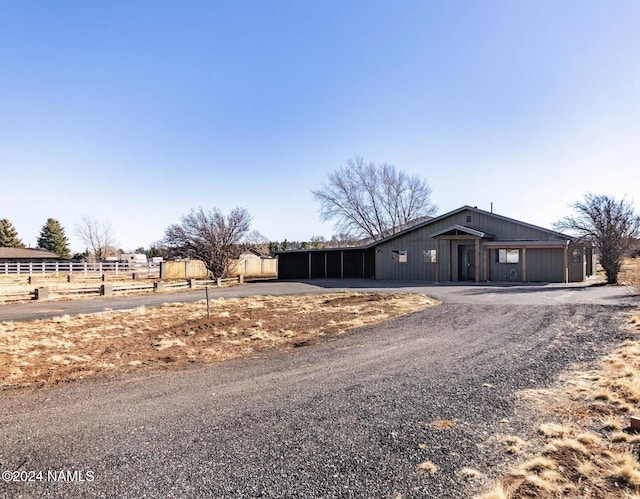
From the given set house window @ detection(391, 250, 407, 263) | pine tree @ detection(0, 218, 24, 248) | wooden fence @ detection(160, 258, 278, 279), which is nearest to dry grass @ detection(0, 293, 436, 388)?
house window @ detection(391, 250, 407, 263)

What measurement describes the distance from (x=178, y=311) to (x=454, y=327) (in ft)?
28.2

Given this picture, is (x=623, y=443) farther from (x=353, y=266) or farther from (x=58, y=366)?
(x=353, y=266)

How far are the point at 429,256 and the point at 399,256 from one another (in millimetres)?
2039

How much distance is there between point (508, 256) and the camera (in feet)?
68.1

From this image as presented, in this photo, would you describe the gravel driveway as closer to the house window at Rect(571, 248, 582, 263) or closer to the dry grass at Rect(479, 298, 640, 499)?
the dry grass at Rect(479, 298, 640, 499)

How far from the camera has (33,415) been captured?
4.23 meters

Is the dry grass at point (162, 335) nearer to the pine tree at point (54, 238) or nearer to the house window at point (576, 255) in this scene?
the house window at point (576, 255)

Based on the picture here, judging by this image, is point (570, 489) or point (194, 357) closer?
point (570, 489)

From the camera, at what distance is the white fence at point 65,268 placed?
109ft

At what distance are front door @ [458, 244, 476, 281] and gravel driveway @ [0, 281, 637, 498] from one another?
50.1 feet

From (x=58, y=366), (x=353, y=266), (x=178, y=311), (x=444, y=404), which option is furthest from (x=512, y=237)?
(x=58, y=366)

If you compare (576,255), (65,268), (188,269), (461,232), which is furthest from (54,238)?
(576,255)

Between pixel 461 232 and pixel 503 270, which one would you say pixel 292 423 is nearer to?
pixel 461 232

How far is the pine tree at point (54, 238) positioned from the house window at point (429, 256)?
5605 centimetres
